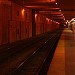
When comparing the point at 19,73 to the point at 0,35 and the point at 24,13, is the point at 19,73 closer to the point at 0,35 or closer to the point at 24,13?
the point at 0,35

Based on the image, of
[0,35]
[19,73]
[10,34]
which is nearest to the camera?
[19,73]

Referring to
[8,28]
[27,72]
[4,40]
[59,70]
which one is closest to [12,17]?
[8,28]

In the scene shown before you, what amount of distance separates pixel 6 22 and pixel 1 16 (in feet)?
7.34

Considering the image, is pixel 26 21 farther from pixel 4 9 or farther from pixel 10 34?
pixel 4 9

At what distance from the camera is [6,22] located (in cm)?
2855

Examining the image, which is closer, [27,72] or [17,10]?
[27,72]

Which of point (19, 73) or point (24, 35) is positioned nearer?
point (19, 73)

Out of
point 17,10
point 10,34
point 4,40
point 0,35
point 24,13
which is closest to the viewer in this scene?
point 0,35

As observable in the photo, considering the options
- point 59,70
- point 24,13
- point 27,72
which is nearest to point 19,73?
point 27,72

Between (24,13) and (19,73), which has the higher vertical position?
(24,13)

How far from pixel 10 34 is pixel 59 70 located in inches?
801

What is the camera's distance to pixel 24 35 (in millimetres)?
39219

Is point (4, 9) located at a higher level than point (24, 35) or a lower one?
higher

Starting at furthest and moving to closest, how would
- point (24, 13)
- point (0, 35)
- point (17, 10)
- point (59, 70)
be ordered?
1. point (24, 13)
2. point (17, 10)
3. point (0, 35)
4. point (59, 70)
